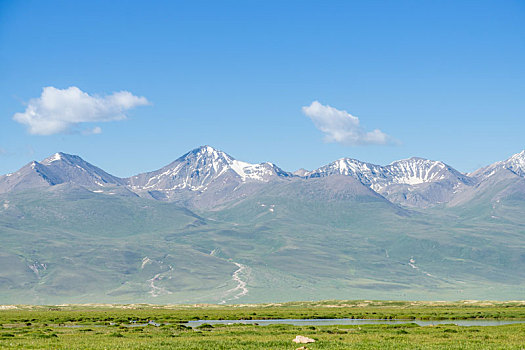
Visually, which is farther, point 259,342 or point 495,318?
point 495,318

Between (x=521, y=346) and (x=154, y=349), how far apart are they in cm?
3541

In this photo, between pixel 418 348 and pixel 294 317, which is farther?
pixel 294 317

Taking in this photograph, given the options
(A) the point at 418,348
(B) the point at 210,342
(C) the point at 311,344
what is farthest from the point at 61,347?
(A) the point at 418,348

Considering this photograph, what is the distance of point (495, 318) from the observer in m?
135

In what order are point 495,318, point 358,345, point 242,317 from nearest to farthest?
point 358,345 < point 495,318 < point 242,317

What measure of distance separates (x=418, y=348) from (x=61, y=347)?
34.8 m

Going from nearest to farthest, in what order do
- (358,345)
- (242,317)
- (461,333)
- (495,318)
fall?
(358,345), (461,333), (495,318), (242,317)

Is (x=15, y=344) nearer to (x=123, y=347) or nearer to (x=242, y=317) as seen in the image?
(x=123, y=347)

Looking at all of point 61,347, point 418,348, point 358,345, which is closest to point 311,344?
point 358,345

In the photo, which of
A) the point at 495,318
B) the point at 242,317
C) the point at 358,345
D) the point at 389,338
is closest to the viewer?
the point at 358,345

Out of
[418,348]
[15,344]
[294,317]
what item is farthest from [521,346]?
[294,317]

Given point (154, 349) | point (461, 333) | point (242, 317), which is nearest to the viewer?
point (154, 349)

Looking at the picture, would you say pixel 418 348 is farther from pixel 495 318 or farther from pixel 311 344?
pixel 495 318

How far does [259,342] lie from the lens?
220ft
